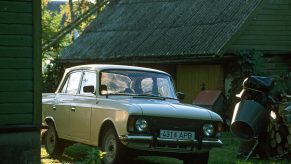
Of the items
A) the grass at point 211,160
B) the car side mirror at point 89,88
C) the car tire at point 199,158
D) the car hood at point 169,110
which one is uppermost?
the car side mirror at point 89,88

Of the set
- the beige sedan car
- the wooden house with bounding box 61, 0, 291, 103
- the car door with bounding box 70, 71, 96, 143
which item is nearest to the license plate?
the beige sedan car

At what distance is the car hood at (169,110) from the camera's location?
30.8ft

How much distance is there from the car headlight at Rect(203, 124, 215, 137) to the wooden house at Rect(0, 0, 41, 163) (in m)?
2.56

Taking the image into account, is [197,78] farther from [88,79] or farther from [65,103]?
[88,79]

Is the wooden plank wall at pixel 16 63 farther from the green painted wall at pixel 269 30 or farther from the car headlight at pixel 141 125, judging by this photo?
the green painted wall at pixel 269 30

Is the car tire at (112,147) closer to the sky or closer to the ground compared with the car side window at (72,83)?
closer to the ground

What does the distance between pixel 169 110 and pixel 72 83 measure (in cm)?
279

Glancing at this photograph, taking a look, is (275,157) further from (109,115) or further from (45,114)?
(45,114)

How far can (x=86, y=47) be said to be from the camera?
89.2ft

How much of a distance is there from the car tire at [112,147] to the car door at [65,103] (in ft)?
4.82

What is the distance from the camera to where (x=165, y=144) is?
30.7ft

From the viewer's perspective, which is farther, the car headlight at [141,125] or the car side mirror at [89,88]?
the car side mirror at [89,88]

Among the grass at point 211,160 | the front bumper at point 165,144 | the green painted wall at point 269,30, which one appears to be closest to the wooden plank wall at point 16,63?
the front bumper at point 165,144

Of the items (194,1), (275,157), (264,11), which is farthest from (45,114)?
(194,1)
